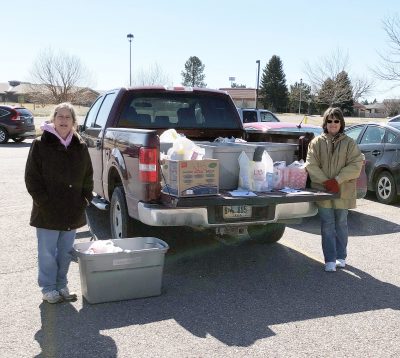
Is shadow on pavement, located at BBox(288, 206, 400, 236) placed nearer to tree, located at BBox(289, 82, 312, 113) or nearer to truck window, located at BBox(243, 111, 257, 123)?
truck window, located at BBox(243, 111, 257, 123)

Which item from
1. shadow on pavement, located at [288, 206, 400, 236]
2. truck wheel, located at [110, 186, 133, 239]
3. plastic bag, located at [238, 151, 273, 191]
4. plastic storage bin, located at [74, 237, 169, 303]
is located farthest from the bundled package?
shadow on pavement, located at [288, 206, 400, 236]

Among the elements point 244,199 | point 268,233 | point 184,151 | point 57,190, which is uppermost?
point 184,151

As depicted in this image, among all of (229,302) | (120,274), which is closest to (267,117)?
(229,302)

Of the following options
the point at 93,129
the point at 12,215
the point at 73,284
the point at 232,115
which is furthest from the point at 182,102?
the point at 12,215

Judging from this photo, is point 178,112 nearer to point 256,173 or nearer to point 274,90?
point 256,173

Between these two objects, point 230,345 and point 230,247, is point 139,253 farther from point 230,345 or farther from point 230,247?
point 230,247

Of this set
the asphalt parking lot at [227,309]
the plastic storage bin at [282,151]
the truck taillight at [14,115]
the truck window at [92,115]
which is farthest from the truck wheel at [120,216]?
the truck taillight at [14,115]

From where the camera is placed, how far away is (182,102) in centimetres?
644

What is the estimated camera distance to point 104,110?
22.0 feet

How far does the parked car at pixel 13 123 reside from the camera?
2161 cm

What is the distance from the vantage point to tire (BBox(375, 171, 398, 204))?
909 centimetres

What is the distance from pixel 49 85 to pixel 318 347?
47127 millimetres

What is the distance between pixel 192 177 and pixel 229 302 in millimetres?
1142

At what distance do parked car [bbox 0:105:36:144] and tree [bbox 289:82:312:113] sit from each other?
51563 mm
